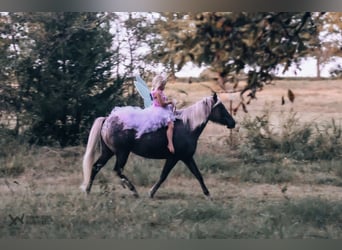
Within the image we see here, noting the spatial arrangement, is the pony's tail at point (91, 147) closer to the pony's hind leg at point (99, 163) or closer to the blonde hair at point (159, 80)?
the pony's hind leg at point (99, 163)

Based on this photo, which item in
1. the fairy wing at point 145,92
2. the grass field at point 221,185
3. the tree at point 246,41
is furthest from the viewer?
the fairy wing at point 145,92

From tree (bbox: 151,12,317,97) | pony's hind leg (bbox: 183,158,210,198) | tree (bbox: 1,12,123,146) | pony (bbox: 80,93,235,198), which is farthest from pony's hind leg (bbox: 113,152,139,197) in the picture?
tree (bbox: 151,12,317,97)

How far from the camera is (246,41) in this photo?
19.6ft

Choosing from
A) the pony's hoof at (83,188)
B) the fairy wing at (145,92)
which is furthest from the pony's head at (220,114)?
the pony's hoof at (83,188)

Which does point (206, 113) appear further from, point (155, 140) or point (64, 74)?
point (64, 74)

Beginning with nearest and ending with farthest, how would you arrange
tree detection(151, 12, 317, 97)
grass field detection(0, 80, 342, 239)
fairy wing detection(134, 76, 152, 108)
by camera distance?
tree detection(151, 12, 317, 97) → grass field detection(0, 80, 342, 239) → fairy wing detection(134, 76, 152, 108)

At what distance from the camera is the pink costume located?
6.16 meters

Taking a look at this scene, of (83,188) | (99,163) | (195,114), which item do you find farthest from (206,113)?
(83,188)

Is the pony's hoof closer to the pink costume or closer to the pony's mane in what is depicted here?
the pink costume

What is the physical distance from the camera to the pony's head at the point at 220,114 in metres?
6.16

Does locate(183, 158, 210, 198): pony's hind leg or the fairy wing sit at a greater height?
the fairy wing

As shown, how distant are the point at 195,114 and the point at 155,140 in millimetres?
406

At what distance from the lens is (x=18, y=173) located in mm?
6207

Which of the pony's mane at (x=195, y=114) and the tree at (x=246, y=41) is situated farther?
the pony's mane at (x=195, y=114)
